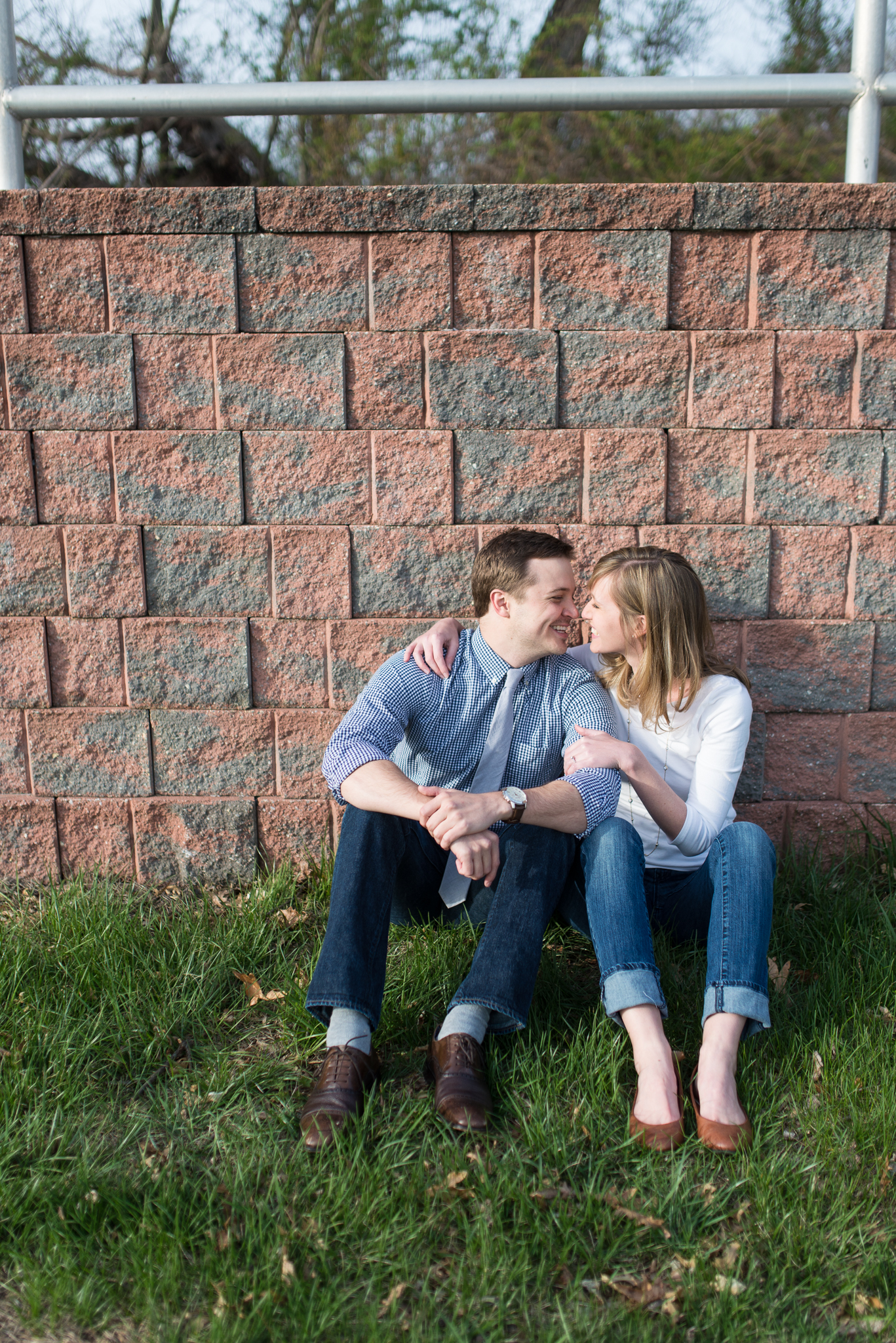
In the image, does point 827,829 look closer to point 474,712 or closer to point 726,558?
point 726,558

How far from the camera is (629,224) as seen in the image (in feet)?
9.16

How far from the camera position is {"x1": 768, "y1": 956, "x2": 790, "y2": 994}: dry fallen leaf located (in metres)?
2.50

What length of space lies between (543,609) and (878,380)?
1.33 m

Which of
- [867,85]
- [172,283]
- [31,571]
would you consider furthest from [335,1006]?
[867,85]

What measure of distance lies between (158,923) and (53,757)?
2.23 feet

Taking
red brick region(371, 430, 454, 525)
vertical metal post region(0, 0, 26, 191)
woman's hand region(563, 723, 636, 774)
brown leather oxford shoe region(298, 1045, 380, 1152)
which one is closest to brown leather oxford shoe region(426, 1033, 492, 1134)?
brown leather oxford shoe region(298, 1045, 380, 1152)

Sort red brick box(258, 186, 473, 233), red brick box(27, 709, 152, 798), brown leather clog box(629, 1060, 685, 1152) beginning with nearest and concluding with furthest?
1. brown leather clog box(629, 1060, 685, 1152)
2. red brick box(258, 186, 473, 233)
3. red brick box(27, 709, 152, 798)

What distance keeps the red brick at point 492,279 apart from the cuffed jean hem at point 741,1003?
1.99 metres

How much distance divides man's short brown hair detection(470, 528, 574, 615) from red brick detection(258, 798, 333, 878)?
945 millimetres

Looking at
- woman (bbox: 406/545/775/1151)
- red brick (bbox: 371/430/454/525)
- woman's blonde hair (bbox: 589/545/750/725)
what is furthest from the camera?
red brick (bbox: 371/430/454/525)

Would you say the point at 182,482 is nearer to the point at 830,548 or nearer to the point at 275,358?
the point at 275,358

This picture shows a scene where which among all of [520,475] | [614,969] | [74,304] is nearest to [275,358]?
[74,304]

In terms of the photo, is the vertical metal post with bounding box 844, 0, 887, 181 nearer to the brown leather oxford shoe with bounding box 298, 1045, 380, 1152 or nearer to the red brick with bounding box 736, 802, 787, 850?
the red brick with bounding box 736, 802, 787, 850

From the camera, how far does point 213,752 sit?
3.04 metres
